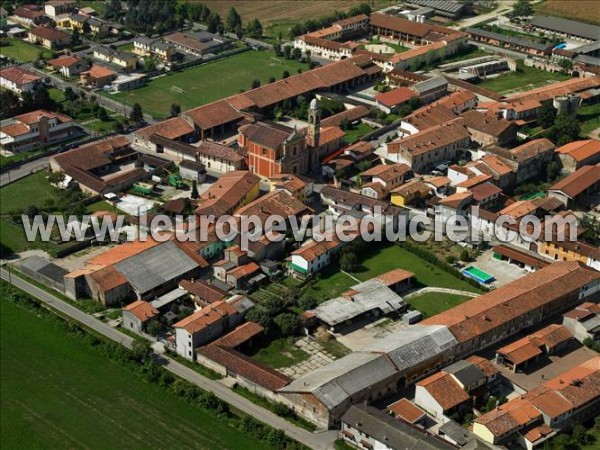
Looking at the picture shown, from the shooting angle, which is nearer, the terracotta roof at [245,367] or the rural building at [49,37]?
the terracotta roof at [245,367]

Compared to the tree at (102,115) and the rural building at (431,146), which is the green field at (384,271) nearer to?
the rural building at (431,146)

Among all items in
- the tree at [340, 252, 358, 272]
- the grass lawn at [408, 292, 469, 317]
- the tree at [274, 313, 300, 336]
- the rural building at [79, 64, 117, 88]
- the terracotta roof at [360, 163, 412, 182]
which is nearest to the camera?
the tree at [274, 313, 300, 336]

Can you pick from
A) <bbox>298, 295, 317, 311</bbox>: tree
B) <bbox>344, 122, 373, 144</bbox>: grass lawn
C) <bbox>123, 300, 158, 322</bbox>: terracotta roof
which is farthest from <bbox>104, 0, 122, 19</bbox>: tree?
<bbox>298, 295, 317, 311</bbox>: tree

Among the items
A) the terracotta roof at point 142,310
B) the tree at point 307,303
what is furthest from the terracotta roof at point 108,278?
the tree at point 307,303

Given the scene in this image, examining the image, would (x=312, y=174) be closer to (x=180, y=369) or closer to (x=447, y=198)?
(x=447, y=198)

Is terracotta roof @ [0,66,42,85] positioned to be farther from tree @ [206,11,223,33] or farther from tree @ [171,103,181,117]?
tree @ [206,11,223,33]
